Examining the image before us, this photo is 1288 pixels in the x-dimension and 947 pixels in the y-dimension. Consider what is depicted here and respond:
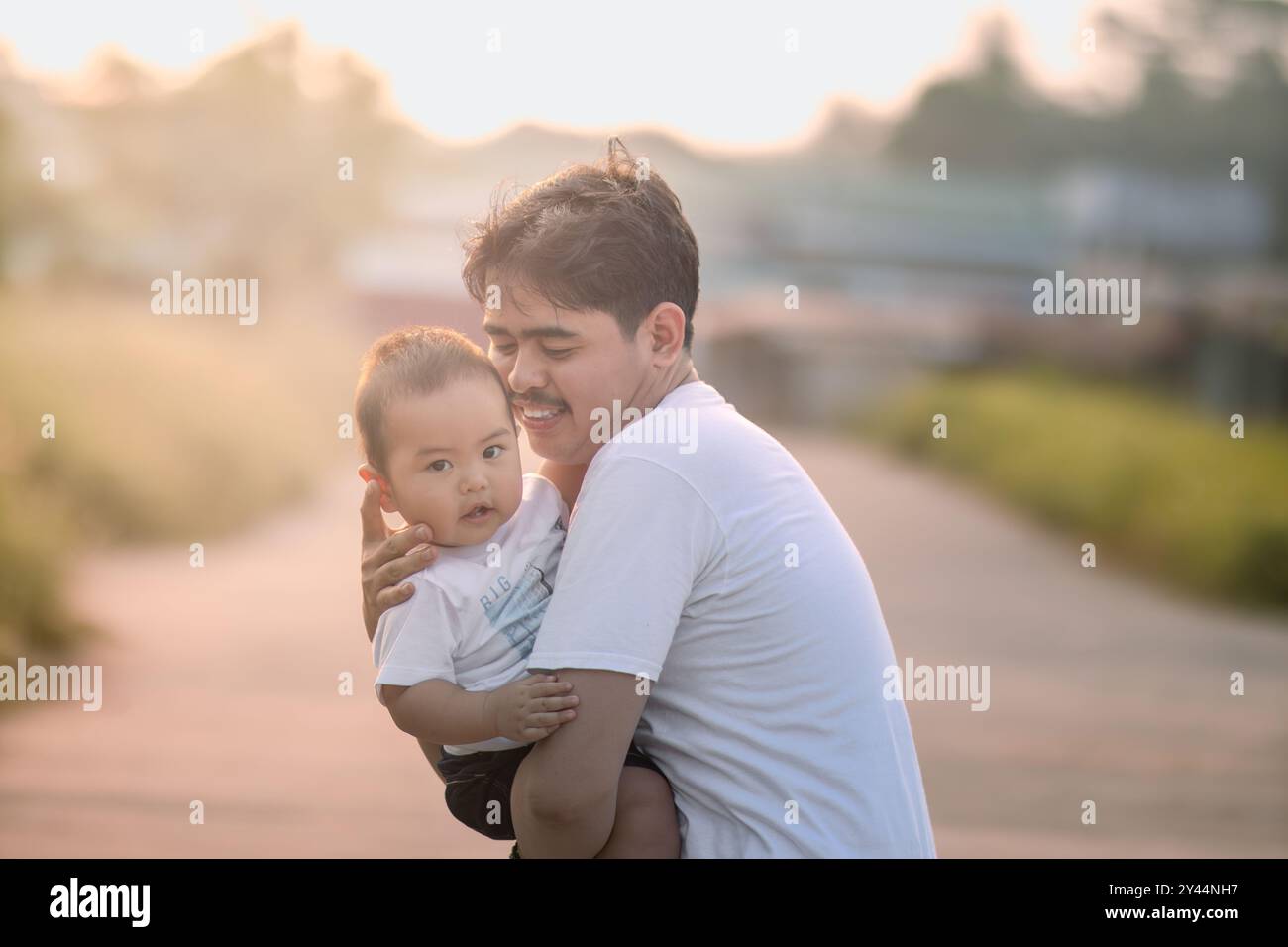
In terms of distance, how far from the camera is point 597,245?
2086mm

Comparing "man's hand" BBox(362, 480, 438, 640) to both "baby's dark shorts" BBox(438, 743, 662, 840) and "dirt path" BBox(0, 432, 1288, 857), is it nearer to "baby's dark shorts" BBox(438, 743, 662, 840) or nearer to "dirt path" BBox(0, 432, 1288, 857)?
"baby's dark shorts" BBox(438, 743, 662, 840)

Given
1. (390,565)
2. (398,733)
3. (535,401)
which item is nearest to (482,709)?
(390,565)

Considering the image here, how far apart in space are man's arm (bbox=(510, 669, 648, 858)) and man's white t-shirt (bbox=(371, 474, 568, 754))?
0.18 m

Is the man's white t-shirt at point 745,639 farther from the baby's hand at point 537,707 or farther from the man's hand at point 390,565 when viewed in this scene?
the man's hand at point 390,565

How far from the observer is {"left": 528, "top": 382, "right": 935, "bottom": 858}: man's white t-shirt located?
1.91m

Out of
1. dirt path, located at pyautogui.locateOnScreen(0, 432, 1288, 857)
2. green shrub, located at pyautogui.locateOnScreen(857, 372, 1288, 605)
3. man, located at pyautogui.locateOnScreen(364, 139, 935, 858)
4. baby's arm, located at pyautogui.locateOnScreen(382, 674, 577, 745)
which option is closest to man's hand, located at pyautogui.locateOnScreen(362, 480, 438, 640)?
man, located at pyautogui.locateOnScreen(364, 139, 935, 858)

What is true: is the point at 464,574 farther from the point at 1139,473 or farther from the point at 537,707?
the point at 1139,473

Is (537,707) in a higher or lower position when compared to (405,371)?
lower

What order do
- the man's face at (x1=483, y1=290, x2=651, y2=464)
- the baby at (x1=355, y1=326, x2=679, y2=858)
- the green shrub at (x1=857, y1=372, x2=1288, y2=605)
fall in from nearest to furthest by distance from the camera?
the baby at (x1=355, y1=326, x2=679, y2=858) < the man's face at (x1=483, y1=290, x2=651, y2=464) < the green shrub at (x1=857, y1=372, x2=1288, y2=605)

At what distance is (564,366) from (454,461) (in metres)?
0.21

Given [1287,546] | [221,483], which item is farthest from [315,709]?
[1287,546]

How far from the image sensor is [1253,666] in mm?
10906

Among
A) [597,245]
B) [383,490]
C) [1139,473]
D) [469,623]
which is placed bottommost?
[469,623]

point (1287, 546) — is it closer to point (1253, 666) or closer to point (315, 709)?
point (1253, 666)
